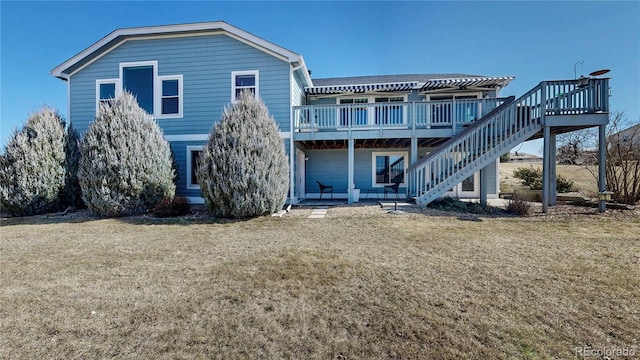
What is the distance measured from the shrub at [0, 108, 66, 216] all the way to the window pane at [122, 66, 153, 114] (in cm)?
286

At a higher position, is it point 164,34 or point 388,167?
point 164,34

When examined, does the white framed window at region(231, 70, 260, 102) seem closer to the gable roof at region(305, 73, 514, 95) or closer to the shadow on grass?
the gable roof at region(305, 73, 514, 95)

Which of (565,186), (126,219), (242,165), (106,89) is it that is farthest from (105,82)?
(565,186)

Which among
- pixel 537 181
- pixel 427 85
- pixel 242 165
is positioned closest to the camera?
pixel 242 165

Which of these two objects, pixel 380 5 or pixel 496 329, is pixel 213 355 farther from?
pixel 380 5

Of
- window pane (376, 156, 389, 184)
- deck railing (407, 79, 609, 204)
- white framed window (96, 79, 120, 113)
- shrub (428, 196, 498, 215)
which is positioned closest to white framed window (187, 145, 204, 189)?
white framed window (96, 79, 120, 113)

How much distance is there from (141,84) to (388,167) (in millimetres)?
11346

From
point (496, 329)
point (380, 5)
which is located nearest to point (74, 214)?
point (496, 329)

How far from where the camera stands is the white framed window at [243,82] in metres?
10.7

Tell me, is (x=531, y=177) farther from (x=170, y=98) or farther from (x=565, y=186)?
(x=170, y=98)

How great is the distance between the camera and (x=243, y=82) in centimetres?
1084

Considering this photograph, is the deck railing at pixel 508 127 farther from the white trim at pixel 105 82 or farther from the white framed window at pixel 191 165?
the white trim at pixel 105 82

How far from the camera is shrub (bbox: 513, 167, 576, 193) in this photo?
494 inches

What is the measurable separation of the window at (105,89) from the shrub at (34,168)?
2.29 m
